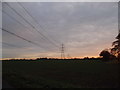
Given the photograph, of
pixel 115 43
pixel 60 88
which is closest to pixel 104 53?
pixel 115 43

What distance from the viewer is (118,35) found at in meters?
42.5

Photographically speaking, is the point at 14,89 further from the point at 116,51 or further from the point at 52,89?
the point at 116,51

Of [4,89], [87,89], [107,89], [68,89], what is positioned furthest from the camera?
[107,89]

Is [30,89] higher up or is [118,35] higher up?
[118,35]

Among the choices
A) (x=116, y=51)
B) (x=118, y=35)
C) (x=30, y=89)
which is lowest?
(x=30, y=89)

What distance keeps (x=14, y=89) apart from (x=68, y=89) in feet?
16.6

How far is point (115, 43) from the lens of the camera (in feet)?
147

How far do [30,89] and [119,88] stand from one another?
11.3 meters

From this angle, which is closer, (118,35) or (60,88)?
(60,88)

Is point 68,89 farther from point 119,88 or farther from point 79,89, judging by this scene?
point 119,88

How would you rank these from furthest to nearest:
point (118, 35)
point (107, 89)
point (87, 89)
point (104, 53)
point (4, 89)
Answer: point (104, 53)
point (118, 35)
point (107, 89)
point (87, 89)
point (4, 89)

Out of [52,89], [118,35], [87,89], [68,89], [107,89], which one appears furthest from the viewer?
[118,35]

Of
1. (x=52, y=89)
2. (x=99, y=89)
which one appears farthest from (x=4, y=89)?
(x=99, y=89)

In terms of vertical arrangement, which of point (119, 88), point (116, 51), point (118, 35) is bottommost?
point (119, 88)
